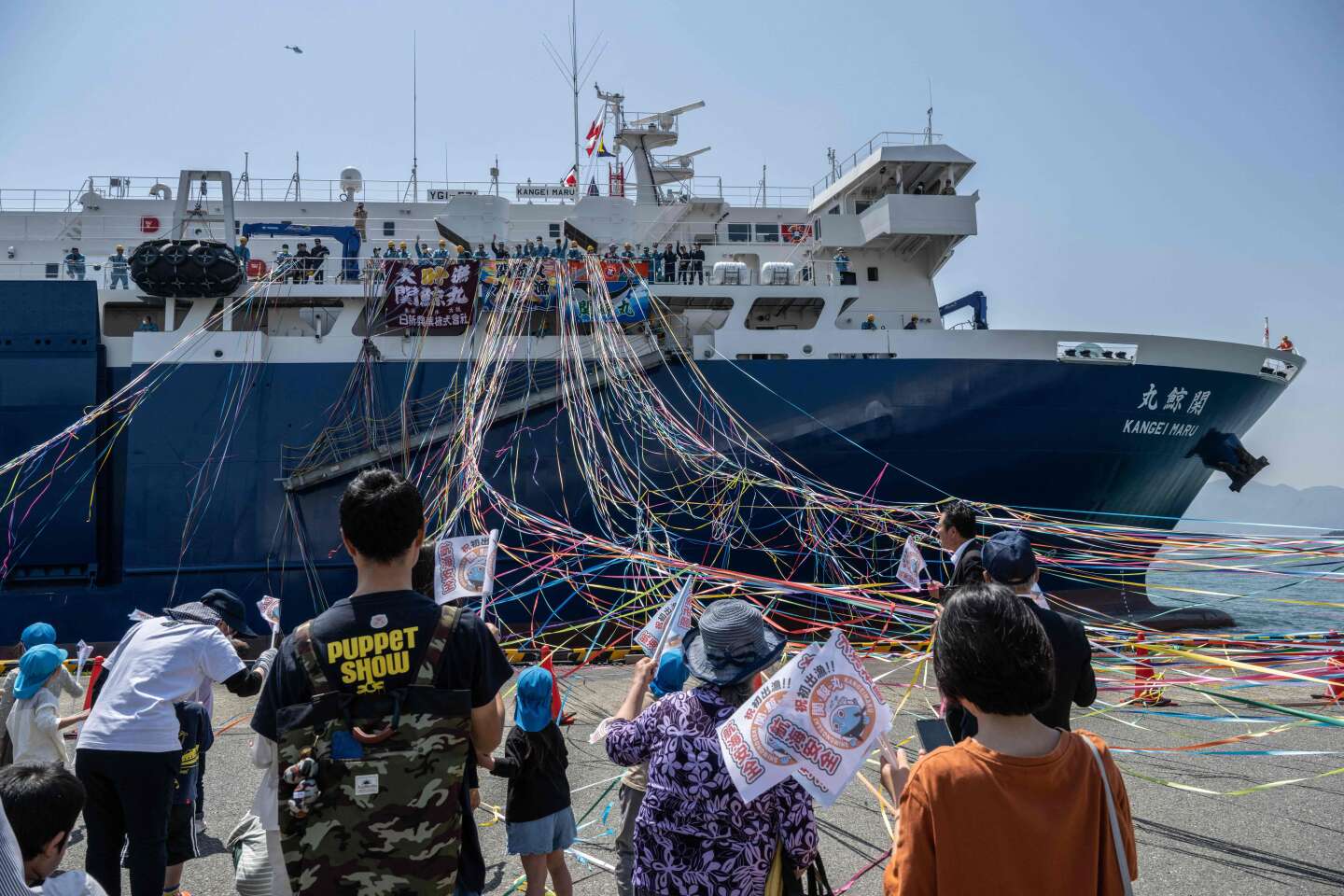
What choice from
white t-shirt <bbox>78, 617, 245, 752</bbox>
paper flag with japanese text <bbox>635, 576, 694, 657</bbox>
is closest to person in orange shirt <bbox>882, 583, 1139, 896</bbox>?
paper flag with japanese text <bbox>635, 576, 694, 657</bbox>

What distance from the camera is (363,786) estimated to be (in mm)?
2119

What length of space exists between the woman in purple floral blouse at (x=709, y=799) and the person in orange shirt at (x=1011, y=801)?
505 millimetres

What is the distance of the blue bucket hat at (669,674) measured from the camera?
3.47 m

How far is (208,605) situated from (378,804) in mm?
2204

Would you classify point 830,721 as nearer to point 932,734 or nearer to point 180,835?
point 932,734

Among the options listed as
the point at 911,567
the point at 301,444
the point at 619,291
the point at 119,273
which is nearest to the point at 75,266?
the point at 119,273

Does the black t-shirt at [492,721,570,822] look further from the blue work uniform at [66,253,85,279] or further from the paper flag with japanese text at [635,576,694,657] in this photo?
the blue work uniform at [66,253,85,279]

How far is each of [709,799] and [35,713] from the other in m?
3.68

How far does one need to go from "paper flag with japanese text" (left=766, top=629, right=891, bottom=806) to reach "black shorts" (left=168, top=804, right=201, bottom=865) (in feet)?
9.66

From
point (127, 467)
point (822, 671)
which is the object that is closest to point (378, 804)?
point (822, 671)

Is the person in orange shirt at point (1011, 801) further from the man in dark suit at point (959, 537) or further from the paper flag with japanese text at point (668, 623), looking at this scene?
the man in dark suit at point (959, 537)

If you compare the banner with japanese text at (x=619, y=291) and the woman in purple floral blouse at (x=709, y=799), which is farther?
the banner with japanese text at (x=619, y=291)

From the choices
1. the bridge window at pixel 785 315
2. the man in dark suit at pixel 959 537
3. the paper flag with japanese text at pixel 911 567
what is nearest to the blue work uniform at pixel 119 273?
the bridge window at pixel 785 315

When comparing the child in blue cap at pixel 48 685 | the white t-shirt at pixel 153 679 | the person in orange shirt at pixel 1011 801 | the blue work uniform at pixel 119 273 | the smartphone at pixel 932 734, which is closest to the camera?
the person in orange shirt at pixel 1011 801
